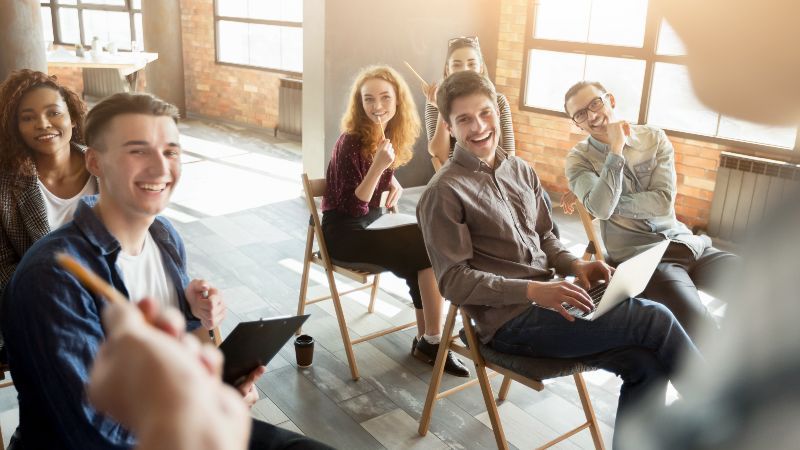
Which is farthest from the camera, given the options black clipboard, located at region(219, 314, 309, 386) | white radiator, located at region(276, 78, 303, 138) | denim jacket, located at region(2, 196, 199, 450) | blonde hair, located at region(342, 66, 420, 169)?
white radiator, located at region(276, 78, 303, 138)

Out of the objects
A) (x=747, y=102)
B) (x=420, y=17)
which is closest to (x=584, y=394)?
(x=747, y=102)

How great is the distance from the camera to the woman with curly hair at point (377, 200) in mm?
2709

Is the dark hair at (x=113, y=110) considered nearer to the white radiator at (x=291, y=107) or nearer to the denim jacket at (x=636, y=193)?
the denim jacket at (x=636, y=193)

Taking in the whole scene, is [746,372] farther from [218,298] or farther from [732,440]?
[218,298]

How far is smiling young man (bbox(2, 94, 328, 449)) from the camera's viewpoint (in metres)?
1.11

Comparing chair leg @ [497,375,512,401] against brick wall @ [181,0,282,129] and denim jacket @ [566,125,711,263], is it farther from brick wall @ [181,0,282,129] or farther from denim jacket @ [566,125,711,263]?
brick wall @ [181,0,282,129]

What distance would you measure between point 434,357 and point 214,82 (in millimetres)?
6582

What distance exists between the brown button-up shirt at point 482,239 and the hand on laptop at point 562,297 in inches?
2.2

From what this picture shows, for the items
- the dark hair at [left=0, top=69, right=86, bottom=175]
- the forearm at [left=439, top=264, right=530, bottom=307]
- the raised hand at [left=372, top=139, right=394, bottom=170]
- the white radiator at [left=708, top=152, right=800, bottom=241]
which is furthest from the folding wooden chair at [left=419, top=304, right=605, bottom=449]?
the white radiator at [left=708, top=152, right=800, bottom=241]

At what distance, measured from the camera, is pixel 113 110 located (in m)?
1.28

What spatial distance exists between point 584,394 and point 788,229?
1.78 meters

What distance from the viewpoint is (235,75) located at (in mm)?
8164

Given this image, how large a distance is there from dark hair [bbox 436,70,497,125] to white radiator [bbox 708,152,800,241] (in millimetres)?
2691

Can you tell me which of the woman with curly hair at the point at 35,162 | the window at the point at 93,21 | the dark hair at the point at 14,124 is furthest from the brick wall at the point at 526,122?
the window at the point at 93,21
